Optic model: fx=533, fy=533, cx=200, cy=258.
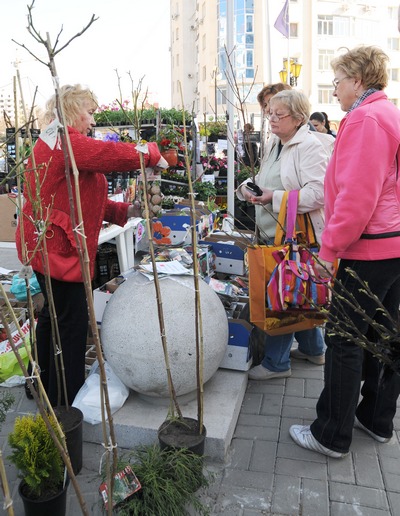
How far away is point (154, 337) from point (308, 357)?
169cm

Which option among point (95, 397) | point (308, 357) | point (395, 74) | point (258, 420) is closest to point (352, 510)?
point (258, 420)

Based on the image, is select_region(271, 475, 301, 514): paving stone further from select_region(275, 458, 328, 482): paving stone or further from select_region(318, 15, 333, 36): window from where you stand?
select_region(318, 15, 333, 36): window

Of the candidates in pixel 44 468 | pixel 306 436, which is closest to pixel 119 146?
pixel 44 468

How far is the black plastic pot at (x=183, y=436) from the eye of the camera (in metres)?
2.57

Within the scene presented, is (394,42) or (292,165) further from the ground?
(394,42)

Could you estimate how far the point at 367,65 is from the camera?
2.58 meters

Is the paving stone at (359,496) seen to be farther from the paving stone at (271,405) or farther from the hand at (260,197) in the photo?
the hand at (260,197)

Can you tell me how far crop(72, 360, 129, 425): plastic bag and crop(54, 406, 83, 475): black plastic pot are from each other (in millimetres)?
196

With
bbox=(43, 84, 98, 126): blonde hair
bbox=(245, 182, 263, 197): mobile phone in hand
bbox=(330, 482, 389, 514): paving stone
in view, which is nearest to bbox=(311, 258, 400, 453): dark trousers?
bbox=(330, 482, 389, 514): paving stone

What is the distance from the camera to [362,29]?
51.5 m

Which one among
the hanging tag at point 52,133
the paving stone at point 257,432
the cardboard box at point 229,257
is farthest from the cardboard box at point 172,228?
the hanging tag at point 52,133

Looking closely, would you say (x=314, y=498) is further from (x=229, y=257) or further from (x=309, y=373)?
(x=229, y=257)

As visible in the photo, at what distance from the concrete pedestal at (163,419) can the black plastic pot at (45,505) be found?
0.67 metres

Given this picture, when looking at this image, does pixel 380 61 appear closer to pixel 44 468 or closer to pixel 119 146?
pixel 119 146
